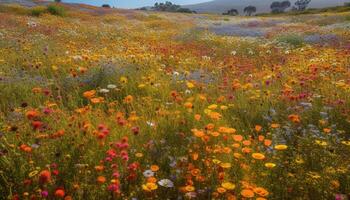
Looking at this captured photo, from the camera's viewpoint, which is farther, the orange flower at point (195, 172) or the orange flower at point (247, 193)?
the orange flower at point (195, 172)

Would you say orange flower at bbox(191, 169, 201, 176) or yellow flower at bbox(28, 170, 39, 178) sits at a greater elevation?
yellow flower at bbox(28, 170, 39, 178)

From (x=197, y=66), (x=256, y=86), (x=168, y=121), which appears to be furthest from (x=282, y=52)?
(x=168, y=121)

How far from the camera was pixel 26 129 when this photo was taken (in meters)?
4.09

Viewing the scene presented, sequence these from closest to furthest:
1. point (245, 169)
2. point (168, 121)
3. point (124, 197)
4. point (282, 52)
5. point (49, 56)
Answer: point (124, 197), point (245, 169), point (168, 121), point (49, 56), point (282, 52)

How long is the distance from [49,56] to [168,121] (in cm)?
524

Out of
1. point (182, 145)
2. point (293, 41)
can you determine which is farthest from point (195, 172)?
point (293, 41)

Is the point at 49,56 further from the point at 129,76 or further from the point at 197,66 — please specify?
the point at 197,66

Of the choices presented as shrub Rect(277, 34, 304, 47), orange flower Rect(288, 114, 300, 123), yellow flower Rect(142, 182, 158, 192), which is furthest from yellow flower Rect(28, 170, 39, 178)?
shrub Rect(277, 34, 304, 47)

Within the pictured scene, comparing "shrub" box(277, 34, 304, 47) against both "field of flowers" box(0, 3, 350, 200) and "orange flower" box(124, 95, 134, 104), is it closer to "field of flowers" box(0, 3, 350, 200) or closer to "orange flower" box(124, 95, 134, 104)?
"field of flowers" box(0, 3, 350, 200)

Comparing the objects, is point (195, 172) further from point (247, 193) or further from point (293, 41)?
point (293, 41)

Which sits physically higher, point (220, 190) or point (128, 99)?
point (128, 99)

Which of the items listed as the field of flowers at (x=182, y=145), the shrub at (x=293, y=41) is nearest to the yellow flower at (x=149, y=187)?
the field of flowers at (x=182, y=145)

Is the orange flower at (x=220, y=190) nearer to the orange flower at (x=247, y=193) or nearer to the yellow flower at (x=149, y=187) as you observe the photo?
the orange flower at (x=247, y=193)

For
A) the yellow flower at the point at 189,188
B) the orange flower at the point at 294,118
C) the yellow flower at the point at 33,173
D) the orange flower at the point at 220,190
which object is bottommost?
the yellow flower at the point at 189,188
